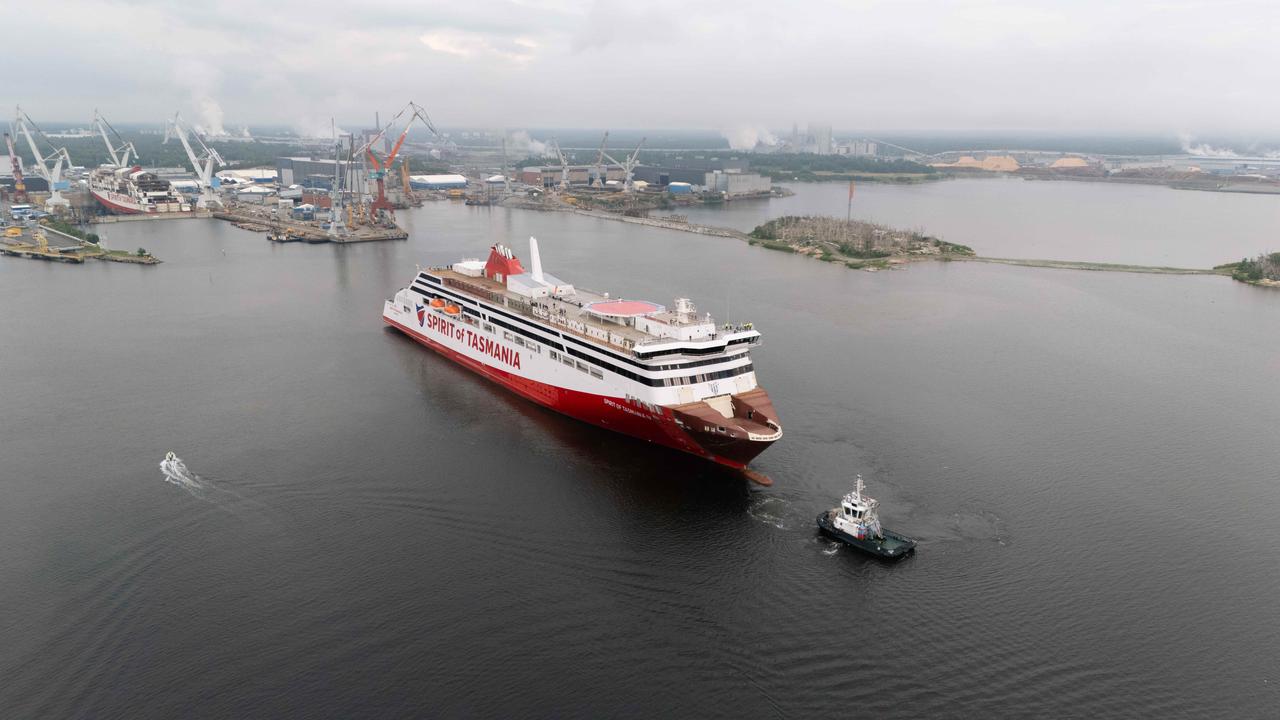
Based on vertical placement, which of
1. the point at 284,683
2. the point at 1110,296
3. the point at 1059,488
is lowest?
the point at 284,683

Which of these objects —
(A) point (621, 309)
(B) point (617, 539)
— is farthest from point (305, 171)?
(B) point (617, 539)

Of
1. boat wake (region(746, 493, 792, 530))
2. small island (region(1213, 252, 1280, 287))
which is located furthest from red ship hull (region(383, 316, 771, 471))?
small island (region(1213, 252, 1280, 287))

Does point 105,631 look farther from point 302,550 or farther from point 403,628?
point 403,628

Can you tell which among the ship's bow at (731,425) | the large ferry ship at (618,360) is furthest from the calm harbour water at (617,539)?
the large ferry ship at (618,360)

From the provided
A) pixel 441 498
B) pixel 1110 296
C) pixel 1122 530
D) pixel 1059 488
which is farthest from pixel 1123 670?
pixel 1110 296

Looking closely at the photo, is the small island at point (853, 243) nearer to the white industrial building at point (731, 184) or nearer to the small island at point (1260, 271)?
→ the small island at point (1260, 271)

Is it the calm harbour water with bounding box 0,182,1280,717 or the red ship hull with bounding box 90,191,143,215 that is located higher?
the red ship hull with bounding box 90,191,143,215

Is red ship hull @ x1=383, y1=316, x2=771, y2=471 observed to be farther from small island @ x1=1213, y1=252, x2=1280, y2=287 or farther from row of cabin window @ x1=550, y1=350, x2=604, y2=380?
small island @ x1=1213, y1=252, x2=1280, y2=287
